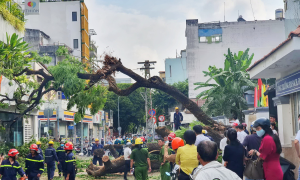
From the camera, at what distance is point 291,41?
29.3 feet

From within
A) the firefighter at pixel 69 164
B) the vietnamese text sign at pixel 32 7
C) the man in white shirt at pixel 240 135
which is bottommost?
the firefighter at pixel 69 164

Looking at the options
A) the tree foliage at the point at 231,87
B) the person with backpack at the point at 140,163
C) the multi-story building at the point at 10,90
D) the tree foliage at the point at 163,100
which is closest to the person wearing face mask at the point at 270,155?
the person with backpack at the point at 140,163

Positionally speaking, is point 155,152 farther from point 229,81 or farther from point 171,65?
point 171,65

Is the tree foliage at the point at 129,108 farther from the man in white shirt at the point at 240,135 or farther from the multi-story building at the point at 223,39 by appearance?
the man in white shirt at the point at 240,135

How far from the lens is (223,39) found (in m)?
45.5

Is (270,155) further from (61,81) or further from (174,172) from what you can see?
(61,81)

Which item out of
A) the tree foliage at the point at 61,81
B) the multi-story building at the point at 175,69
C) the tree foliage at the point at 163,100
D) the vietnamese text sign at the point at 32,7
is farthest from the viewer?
the multi-story building at the point at 175,69

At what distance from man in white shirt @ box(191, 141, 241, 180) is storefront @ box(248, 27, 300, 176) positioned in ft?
21.1

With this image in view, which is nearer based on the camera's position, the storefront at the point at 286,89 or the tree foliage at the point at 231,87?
the storefront at the point at 286,89

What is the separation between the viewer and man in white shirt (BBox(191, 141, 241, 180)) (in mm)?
3756

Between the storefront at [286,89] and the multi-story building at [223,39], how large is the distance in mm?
32658

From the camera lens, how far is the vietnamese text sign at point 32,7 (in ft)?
77.9

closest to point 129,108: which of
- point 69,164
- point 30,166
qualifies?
point 69,164

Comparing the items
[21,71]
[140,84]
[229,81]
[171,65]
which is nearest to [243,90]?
[229,81]
